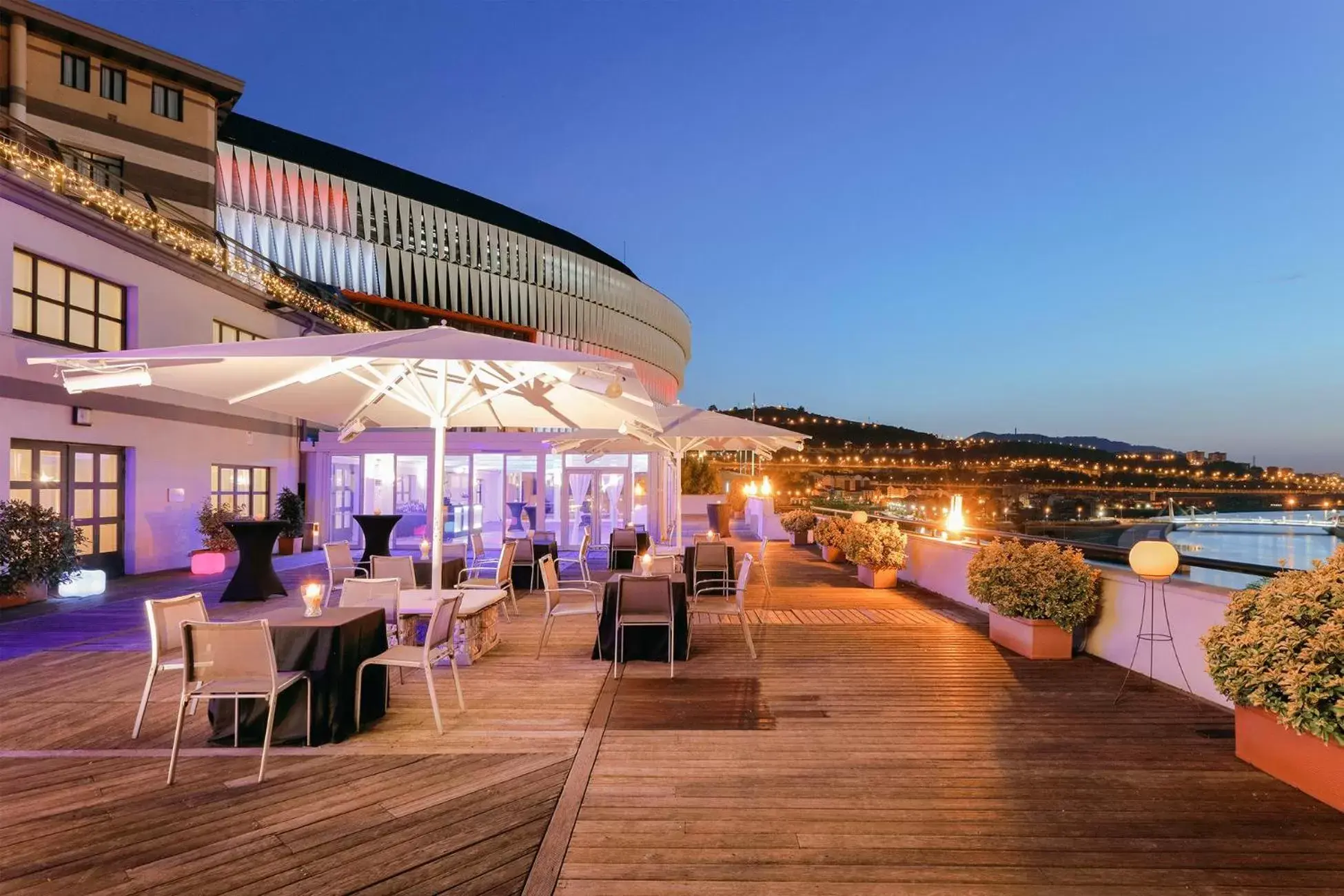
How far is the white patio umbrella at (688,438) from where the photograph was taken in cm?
1083

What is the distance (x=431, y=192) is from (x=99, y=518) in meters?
→ 30.5

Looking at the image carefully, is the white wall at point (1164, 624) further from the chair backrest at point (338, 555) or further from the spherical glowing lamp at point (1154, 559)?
the chair backrest at point (338, 555)

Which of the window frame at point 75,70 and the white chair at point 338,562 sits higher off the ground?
the window frame at point 75,70

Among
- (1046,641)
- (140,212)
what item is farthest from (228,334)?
(1046,641)

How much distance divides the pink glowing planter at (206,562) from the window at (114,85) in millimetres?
11395

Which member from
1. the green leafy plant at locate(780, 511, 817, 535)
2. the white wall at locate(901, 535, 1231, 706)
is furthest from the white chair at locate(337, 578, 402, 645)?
the green leafy plant at locate(780, 511, 817, 535)

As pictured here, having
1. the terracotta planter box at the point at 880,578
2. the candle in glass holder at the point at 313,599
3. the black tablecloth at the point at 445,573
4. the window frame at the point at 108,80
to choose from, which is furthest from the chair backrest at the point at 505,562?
the window frame at the point at 108,80

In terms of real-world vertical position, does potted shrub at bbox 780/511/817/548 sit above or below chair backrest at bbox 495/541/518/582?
below

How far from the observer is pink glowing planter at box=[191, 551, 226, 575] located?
12352 millimetres

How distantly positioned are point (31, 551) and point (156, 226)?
619cm

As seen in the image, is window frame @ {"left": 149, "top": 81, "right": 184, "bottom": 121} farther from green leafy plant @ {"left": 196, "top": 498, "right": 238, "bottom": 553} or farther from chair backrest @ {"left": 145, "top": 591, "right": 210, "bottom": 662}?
chair backrest @ {"left": 145, "top": 591, "right": 210, "bottom": 662}

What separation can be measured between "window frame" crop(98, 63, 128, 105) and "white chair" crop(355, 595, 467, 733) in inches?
727

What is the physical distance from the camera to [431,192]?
125 feet

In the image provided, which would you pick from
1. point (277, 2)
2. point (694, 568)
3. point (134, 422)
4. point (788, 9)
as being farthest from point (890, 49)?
point (277, 2)
